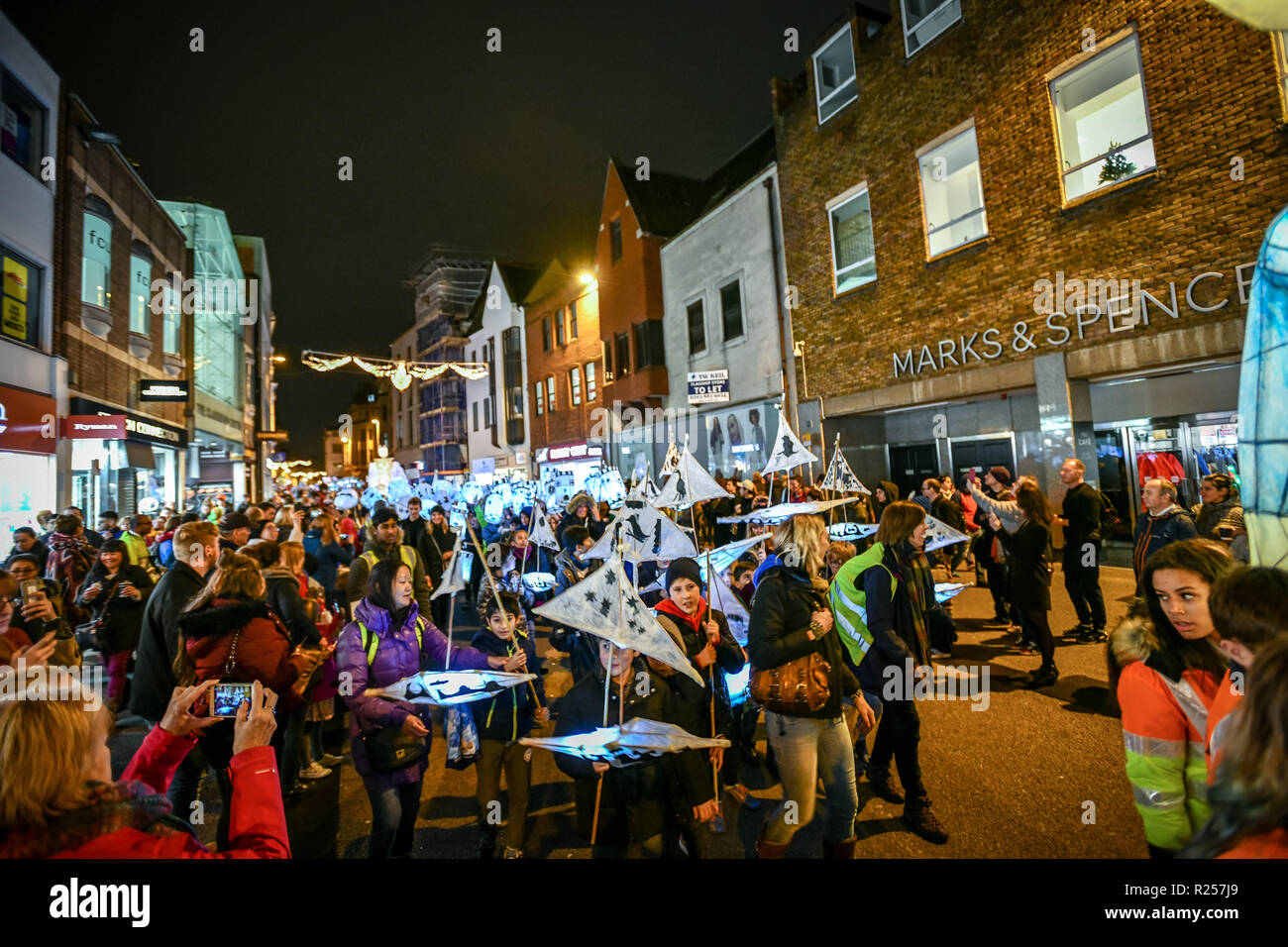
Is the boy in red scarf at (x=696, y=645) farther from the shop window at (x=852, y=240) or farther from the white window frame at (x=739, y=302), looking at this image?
the white window frame at (x=739, y=302)

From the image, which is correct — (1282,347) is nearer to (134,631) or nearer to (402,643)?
(402,643)

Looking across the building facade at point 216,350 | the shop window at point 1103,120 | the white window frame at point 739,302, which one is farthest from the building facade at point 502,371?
the shop window at point 1103,120

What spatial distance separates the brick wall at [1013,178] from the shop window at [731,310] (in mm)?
2527

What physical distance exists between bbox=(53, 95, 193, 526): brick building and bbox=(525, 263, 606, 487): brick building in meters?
15.5

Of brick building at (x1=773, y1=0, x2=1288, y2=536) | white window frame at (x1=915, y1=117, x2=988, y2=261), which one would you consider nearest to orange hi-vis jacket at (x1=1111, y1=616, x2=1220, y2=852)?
brick building at (x1=773, y1=0, x2=1288, y2=536)

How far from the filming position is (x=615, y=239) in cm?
2602

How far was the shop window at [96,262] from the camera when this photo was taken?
1689cm

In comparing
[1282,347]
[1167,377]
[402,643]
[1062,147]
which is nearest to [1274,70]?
[1062,147]

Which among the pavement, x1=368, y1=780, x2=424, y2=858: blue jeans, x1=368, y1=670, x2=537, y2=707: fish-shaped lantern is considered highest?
x1=368, y1=670, x2=537, y2=707: fish-shaped lantern

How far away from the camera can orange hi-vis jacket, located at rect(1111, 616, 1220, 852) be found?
2119 millimetres

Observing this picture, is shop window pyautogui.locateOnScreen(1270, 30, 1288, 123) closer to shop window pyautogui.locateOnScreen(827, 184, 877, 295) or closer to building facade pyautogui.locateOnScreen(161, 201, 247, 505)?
shop window pyautogui.locateOnScreen(827, 184, 877, 295)

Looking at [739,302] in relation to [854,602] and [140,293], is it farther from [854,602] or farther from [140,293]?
[140,293]

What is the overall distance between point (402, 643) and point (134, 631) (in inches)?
166

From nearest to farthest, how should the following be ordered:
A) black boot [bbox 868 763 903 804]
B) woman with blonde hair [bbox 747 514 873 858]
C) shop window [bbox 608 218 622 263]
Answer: woman with blonde hair [bbox 747 514 873 858]
black boot [bbox 868 763 903 804]
shop window [bbox 608 218 622 263]
